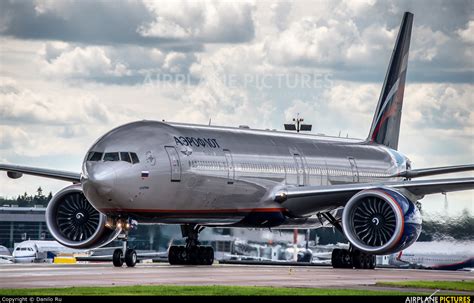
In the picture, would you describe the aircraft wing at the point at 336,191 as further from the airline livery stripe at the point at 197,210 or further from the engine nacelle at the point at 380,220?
the engine nacelle at the point at 380,220

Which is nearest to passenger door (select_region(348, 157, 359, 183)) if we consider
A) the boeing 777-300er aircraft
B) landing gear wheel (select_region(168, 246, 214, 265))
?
the boeing 777-300er aircraft

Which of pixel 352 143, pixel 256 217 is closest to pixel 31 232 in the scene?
pixel 352 143

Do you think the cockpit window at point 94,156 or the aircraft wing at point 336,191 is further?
the aircraft wing at point 336,191

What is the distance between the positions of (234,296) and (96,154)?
13.6 meters

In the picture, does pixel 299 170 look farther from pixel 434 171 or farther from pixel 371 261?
pixel 434 171

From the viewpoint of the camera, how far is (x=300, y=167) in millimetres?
44000

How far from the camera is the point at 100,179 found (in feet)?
115

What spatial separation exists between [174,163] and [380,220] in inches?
271

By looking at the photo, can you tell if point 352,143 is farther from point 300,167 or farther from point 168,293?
point 168,293

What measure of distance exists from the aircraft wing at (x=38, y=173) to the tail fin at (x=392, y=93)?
1542 cm

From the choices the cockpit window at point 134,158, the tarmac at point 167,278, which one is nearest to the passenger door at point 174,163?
the cockpit window at point 134,158

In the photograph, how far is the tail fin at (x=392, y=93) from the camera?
52.6 metres

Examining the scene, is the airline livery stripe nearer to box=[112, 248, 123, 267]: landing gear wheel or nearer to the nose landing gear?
the nose landing gear

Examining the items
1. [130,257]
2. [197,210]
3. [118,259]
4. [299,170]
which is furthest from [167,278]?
[299,170]
